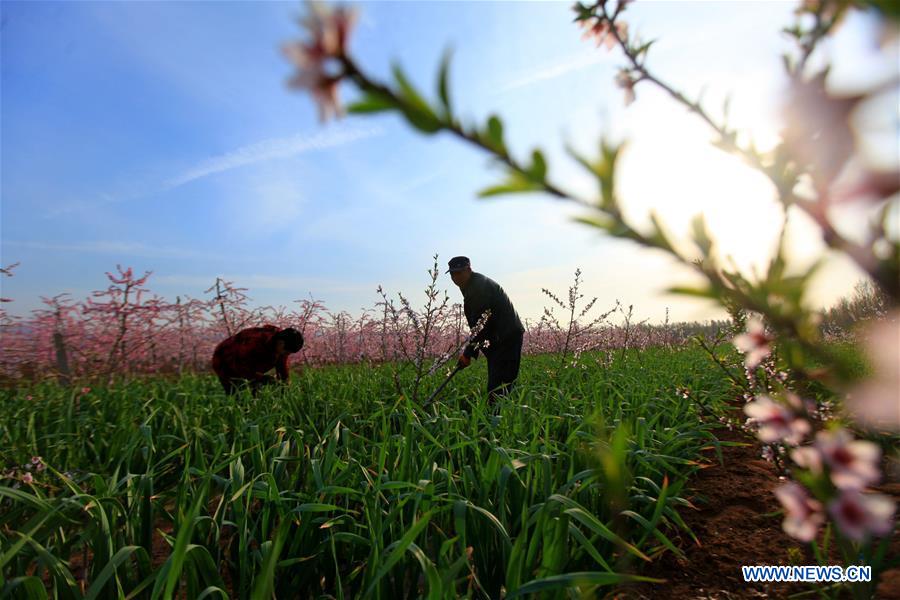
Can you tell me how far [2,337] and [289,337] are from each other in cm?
638

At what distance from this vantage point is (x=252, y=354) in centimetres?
724

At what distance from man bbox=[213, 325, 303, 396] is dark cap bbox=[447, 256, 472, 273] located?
2.71 metres

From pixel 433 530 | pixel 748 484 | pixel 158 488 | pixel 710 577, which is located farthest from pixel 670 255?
pixel 158 488

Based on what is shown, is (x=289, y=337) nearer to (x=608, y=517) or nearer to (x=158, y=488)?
(x=158, y=488)

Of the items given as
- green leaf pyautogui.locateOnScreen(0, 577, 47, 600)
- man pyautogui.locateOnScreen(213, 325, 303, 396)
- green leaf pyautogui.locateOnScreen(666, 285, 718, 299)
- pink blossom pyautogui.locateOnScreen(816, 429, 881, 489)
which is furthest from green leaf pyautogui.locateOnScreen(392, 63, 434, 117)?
man pyautogui.locateOnScreen(213, 325, 303, 396)

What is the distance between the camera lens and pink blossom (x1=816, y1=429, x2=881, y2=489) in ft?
2.13

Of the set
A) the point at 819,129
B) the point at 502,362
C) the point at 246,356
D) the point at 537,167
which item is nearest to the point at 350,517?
the point at 537,167

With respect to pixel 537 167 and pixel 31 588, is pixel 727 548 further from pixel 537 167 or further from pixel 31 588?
pixel 31 588

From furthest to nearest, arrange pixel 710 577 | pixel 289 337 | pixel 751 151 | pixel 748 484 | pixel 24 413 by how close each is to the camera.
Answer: pixel 289 337 → pixel 24 413 → pixel 748 484 → pixel 710 577 → pixel 751 151

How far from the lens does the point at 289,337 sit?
24.4ft

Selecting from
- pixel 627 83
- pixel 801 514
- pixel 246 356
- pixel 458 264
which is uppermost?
pixel 458 264

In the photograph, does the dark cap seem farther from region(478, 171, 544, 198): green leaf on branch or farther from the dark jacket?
region(478, 171, 544, 198): green leaf on branch

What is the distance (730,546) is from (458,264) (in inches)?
182

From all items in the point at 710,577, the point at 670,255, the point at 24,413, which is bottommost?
the point at 710,577
